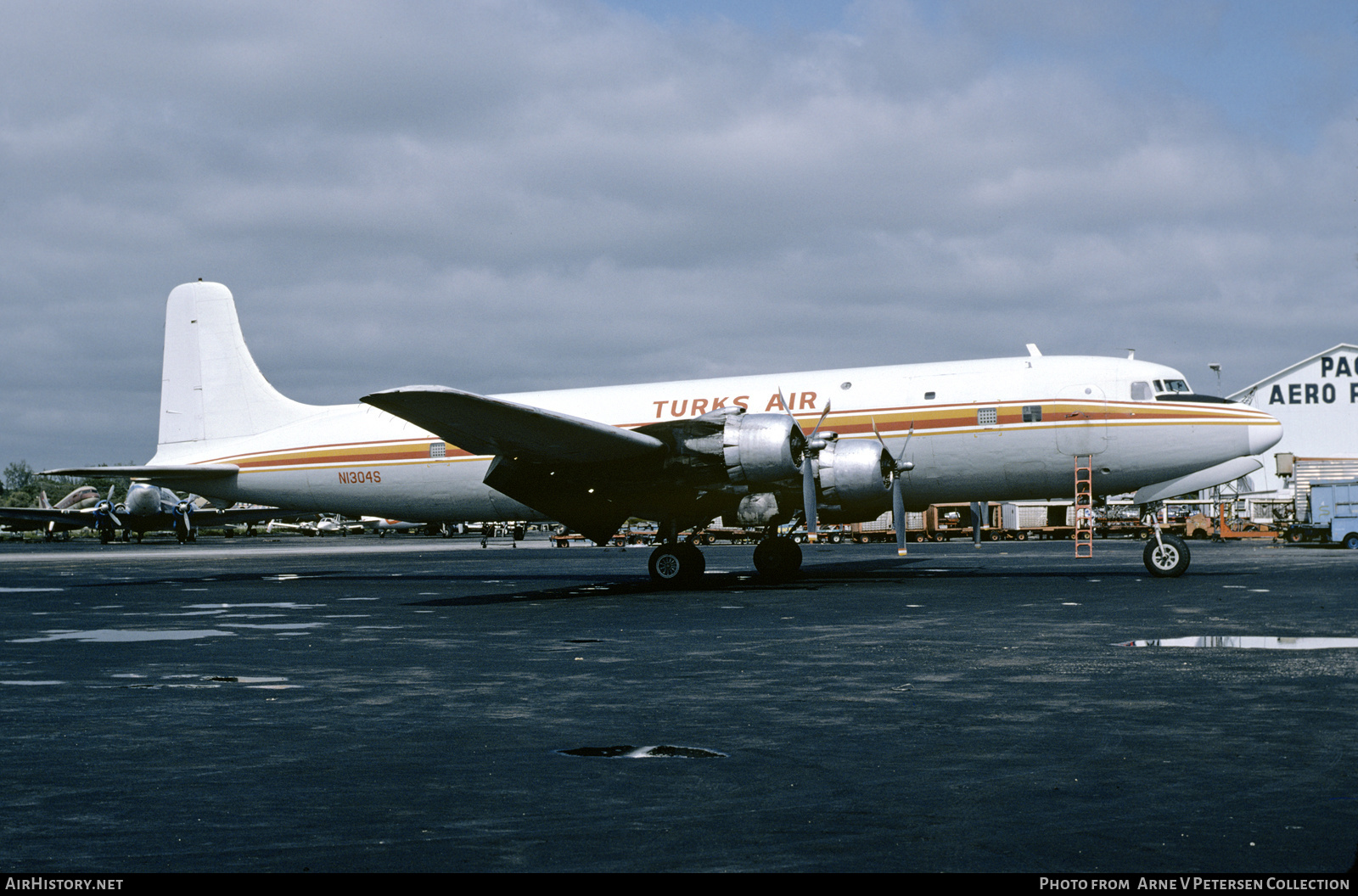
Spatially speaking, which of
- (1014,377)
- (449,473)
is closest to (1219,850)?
(1014,377)

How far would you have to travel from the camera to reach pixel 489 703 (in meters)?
8.91

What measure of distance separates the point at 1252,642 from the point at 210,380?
27.6 m

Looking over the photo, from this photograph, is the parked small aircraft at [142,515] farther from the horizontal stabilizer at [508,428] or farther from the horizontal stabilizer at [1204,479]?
the horizontal stabilizer at [1204,479]

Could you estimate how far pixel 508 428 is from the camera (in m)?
21.1

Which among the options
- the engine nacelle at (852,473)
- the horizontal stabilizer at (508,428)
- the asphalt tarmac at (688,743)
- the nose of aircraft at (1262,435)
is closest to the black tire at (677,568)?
the horizontal stabilizer at (508,428)

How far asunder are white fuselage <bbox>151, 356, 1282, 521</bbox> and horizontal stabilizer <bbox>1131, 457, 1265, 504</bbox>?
0.82ft

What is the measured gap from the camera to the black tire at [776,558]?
25.0 meters

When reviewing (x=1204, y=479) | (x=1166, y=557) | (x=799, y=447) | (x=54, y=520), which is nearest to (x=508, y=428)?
(x=799, y=447)

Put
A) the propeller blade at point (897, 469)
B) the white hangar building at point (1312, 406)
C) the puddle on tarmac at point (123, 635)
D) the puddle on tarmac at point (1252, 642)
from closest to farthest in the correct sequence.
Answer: the puddle on tarmac at point (1252, 642) → the puddle on tarmac at point (123, 635) → the propeller blade at point (897, 469) → the white hangar building at point (1312, 406)

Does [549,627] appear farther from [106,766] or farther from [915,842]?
[915,842]

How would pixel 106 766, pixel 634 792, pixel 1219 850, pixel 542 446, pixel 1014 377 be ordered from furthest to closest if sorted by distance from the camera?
pixel 1014 377, pixel 542 446, pixel 106 766, pixel 634 792, pixel 1219 850

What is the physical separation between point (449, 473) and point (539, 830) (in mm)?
22391

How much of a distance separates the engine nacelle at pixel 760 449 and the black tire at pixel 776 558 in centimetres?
344
